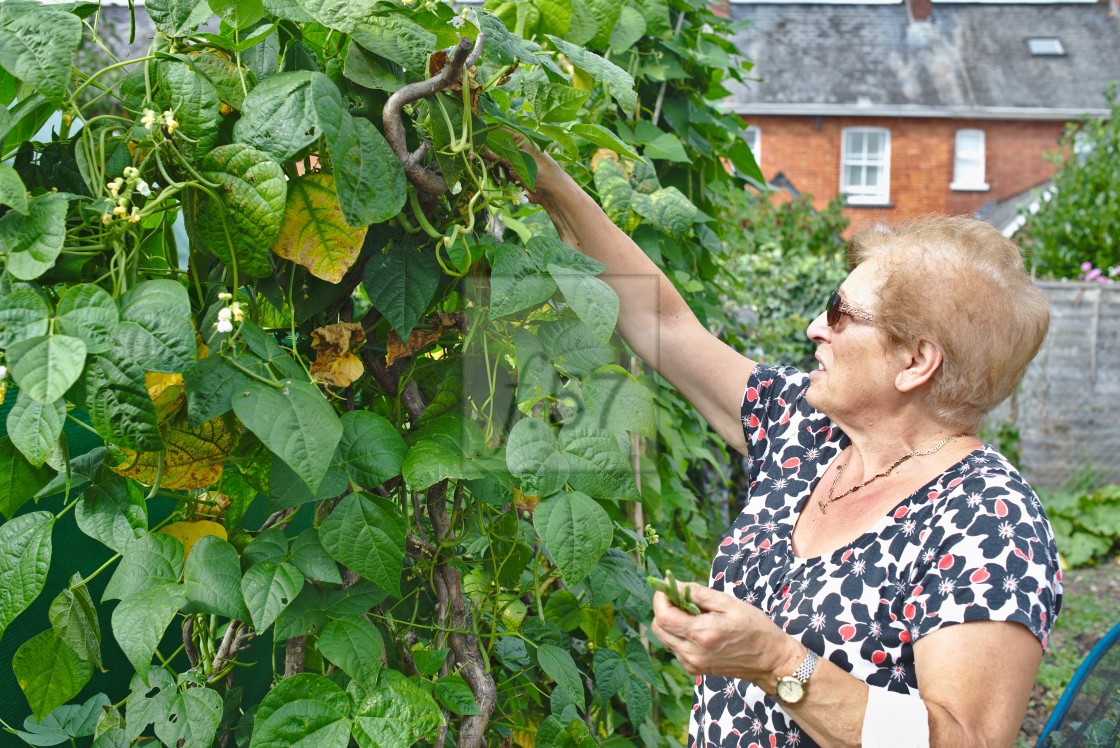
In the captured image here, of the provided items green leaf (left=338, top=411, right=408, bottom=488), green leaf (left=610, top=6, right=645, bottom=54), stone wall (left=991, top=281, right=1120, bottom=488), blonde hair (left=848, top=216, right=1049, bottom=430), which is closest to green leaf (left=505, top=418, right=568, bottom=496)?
green leaf (left=338, top=411, right=408, bottom=488)

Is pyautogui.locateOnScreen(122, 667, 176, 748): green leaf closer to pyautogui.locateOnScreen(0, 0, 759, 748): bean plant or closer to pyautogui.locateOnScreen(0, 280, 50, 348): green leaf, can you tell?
pyautogui.locateOnScreen(0, 0, 759, 748): bean plant

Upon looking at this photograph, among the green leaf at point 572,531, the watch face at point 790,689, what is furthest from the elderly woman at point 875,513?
the green leaf at point 572,531

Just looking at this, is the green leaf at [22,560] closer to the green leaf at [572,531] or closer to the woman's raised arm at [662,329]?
the green leaf at [572,531]

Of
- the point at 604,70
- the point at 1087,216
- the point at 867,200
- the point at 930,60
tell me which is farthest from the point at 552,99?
the point at 930,60

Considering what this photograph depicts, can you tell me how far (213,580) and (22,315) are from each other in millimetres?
348

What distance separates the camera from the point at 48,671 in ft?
3.78

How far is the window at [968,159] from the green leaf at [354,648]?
67.0ft

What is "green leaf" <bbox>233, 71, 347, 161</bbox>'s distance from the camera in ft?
3.25

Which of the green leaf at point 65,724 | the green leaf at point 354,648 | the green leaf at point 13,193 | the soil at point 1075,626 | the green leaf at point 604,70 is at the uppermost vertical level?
Answer: the green leaf at point 604,70

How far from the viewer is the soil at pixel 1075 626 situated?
4.23m

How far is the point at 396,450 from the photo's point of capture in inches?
43.9

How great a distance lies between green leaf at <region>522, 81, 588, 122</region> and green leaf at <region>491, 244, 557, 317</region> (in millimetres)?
187

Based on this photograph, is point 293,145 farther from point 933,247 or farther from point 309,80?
point 933,247

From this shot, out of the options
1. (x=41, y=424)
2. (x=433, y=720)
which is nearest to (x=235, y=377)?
(x=41, y=424)
